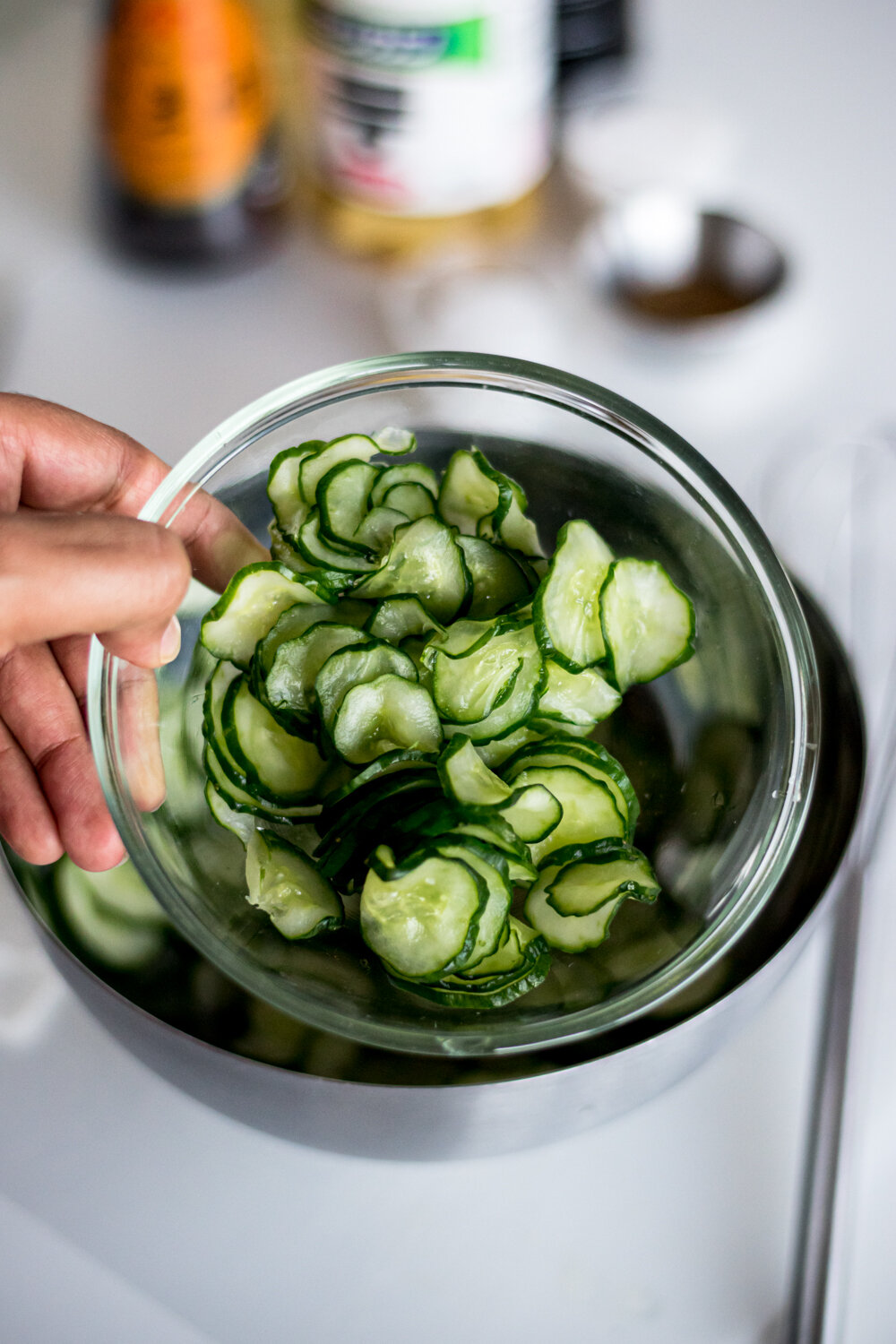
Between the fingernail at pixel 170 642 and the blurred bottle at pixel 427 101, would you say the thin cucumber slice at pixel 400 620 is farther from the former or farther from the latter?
the blurred bottle at pixel 427 101

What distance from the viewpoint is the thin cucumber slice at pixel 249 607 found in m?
0.55

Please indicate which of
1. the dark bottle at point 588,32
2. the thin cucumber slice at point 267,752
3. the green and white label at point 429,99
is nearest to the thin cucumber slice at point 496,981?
the thin cucumber slice at point 267,752

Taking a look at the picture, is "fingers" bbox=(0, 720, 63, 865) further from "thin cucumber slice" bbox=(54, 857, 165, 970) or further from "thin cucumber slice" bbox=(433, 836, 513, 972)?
"thin cucumber slice" bbox=(433, 836, 513, 972)

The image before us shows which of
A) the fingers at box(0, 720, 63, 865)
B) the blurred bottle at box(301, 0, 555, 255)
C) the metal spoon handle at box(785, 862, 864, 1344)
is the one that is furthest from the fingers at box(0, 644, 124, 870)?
the blurred bottle at box(301, 0, 555, 255)

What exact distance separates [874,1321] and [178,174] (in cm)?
95

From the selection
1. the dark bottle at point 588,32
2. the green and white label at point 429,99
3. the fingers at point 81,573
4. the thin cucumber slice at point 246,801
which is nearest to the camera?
the fingers at point 81,573

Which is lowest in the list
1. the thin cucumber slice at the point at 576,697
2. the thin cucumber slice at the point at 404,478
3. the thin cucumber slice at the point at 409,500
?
the thin cucumber slice at the point at 576,697

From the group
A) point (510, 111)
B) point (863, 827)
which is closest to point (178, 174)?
point (510, 111)

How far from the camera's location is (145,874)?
52 cm

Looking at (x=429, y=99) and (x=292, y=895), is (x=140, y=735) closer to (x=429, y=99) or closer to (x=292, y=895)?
(x=292, y=895)

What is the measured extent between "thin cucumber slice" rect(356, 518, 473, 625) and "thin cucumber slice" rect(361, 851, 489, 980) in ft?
0.51

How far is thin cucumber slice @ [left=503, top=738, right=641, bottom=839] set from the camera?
0.53 metres

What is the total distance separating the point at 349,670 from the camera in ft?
1.76

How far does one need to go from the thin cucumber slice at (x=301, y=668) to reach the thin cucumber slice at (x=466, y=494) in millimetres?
104
